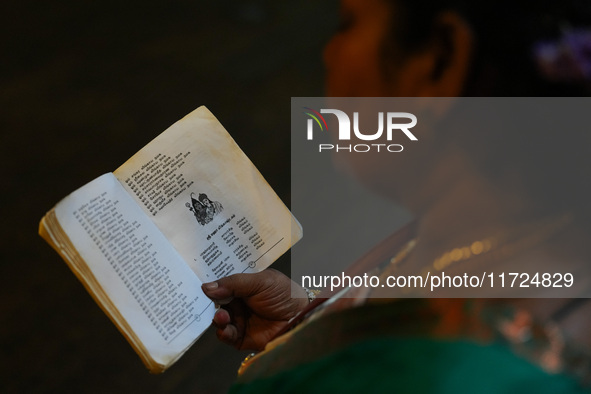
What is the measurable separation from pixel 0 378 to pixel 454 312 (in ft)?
3.79

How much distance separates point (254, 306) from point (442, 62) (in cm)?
58

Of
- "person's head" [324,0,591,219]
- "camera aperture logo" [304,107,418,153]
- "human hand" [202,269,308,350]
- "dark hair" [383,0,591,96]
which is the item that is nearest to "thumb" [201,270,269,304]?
"human hand" [202,269,308,350]

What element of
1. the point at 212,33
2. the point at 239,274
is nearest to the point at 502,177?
the point at 239,274

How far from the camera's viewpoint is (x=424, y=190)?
0.66 m

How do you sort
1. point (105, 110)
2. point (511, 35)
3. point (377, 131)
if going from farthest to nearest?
1. point (105, 110)
2. point (377, 131)
3. point (511, 35)

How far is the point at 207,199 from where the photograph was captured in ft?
3.07

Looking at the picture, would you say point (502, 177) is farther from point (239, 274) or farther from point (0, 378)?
point (0, 378)

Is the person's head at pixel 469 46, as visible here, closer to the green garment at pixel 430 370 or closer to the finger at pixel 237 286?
the green garment at pixel 430 370

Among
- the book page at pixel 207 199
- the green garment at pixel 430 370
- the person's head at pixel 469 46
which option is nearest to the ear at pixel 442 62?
the person's head at pixel 469 46

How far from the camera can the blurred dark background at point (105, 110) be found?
4.42 ft

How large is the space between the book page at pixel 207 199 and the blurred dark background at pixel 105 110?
56cm

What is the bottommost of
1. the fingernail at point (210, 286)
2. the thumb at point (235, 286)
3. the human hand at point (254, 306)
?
the human hand at point (254, 306)

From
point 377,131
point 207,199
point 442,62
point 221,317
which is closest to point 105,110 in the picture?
point 207,199

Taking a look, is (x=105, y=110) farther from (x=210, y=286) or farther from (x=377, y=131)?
(x=377, y=131)
